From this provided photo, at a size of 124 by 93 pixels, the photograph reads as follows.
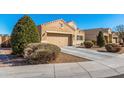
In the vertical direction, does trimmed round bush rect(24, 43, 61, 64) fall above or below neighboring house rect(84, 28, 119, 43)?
below

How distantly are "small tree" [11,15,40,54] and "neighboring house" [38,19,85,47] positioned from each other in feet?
28.9

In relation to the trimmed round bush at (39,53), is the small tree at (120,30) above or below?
above

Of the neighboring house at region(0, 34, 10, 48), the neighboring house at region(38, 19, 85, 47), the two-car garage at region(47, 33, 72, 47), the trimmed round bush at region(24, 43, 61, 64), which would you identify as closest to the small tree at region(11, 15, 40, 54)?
the trimmed round bush at region(24, 43, 61, 64)

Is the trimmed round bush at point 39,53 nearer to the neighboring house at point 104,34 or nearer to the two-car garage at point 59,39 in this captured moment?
the two-car garage at point 59,39

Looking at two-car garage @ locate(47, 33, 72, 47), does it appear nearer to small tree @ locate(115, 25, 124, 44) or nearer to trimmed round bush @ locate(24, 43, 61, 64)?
trimmed round bush @ locate(24, 43, 61, 64)

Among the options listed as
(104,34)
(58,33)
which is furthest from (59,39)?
(104,34)

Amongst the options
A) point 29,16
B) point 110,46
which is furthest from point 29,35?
point 110,46

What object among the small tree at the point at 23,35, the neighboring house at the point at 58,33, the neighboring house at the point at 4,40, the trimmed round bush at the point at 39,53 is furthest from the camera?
the neighboring house at the point at 4,40

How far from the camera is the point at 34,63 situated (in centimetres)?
844

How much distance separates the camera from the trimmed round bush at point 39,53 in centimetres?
826

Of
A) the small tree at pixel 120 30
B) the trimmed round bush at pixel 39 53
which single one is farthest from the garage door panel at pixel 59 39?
the small tree at pixel 120 30

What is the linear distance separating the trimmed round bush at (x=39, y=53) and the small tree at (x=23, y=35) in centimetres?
200

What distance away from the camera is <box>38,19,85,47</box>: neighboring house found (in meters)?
20.2
